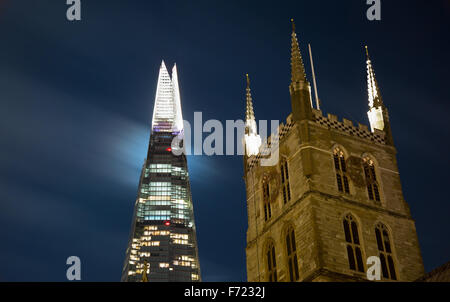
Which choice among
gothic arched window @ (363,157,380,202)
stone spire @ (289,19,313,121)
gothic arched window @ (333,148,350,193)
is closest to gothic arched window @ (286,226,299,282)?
gothic arched window @ (333,148,350,193)

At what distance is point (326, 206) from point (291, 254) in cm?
473

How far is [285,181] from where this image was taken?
4681 cm

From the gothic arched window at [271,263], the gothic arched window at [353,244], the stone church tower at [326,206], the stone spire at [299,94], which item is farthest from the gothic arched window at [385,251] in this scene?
the stone spire at [299,94]

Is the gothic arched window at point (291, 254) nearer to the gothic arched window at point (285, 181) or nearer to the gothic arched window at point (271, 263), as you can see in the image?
the gothic arched window at point (271, 263)

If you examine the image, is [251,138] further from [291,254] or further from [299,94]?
[291,254]

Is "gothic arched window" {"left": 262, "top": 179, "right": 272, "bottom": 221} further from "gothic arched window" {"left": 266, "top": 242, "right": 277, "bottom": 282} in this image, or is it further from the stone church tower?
"gothic arched window" {"left": 266, "top": 242, "right": 277, "bottom": 282}

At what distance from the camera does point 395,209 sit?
45.9 metres

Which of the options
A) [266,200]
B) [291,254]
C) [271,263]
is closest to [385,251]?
[291,254]

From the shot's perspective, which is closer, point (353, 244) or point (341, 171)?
point (353, 244)

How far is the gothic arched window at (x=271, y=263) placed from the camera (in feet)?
149

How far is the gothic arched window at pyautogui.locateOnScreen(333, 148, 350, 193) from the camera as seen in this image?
44.8 m

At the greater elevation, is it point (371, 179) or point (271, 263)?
point (371, 179)
